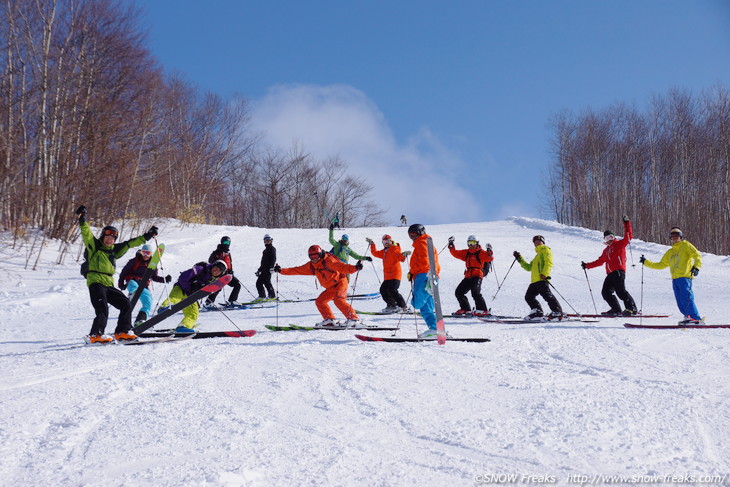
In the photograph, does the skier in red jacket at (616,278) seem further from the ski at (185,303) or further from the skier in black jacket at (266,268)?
the skier in black jacket at (266,268)

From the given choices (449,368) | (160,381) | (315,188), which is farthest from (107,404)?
(315,188)

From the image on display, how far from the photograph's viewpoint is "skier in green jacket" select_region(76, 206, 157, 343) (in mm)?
6656

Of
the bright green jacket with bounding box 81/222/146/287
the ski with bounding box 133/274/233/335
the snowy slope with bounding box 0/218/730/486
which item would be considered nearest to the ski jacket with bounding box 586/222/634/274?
the snowy slope with bounding box 0/218/730/486

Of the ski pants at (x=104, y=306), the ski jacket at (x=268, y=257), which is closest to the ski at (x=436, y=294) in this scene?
the ski pants at (x=104, y=306)

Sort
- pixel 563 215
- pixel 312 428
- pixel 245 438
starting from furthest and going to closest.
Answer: pixel 563 215 → pixel 312 428 → pixel 245 438

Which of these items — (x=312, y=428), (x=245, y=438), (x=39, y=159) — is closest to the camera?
(x=245, y=438)

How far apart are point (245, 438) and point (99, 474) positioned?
0.78 m

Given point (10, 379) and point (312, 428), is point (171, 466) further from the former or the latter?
point (10, 379)

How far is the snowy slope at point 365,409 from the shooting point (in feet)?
8.50

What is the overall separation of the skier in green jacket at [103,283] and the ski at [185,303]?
0.21m

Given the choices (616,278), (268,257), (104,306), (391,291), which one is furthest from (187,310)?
(616,278)

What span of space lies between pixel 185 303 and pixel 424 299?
338cm

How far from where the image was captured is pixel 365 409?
3598mm

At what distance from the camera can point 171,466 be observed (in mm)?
2607
